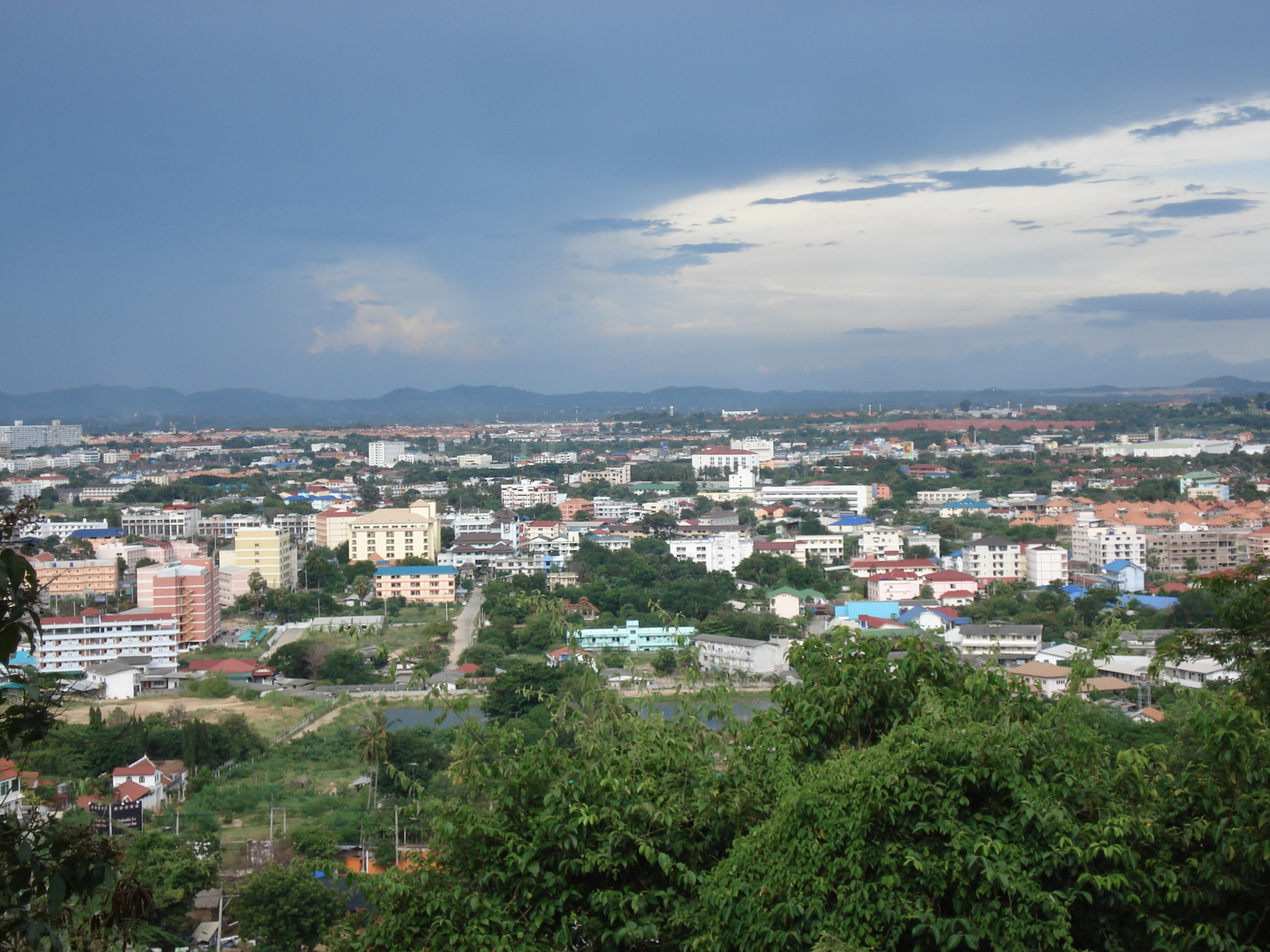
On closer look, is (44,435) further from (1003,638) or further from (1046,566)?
(1003,638)

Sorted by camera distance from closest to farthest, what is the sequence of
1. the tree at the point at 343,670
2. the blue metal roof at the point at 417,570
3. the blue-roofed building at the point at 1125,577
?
the tree at the point at 343,670 < the blue-roofed building at the point at 1125,577 < the blue metal roof at the point at 417,570

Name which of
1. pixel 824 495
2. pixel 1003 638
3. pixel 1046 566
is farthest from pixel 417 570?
pixel 824 495

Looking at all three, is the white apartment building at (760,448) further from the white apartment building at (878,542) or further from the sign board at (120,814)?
the sign board at (120,814)

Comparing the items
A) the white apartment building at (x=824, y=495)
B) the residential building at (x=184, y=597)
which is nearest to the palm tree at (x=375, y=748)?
the residential building at (x=184, y=597)

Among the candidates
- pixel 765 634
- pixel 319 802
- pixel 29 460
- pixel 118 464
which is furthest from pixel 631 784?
pixel 118 464

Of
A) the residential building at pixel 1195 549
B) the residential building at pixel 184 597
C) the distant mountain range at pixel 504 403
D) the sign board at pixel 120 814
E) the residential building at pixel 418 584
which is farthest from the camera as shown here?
the distant mountain range at pixel 504 403

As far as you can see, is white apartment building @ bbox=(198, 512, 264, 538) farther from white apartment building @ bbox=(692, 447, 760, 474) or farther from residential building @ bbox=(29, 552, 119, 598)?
white apartment building @ bbox=(692, 447, 760, 474)

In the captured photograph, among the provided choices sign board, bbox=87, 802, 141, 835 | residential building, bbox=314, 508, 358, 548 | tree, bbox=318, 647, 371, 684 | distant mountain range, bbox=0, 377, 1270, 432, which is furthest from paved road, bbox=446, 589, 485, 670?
distant mountain range, bbox=0, 377, 1270, 432
